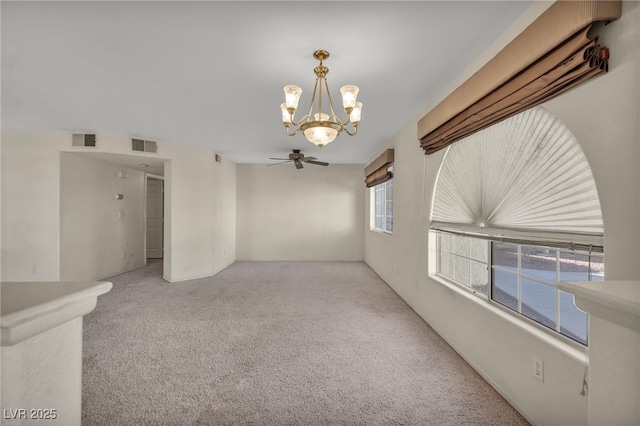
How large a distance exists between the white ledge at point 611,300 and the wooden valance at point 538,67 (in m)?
1.09

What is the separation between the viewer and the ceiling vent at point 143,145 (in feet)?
14.8

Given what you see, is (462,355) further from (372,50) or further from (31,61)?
(31,61)

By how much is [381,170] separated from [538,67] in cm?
335

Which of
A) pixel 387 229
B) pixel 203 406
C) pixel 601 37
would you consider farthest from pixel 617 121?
pixel 387 229

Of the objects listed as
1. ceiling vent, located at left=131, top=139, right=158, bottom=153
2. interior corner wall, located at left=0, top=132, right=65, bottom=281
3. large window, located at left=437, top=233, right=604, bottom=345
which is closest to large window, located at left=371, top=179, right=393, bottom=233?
large window, located at left=437, top=233, right=604, bottom=345

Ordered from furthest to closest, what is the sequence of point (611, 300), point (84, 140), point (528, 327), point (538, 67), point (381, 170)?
point (381, 170) < point (84, 140) < point (528, 327) < point (538, 67) < point (611, 300)

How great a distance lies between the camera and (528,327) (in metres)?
1.69

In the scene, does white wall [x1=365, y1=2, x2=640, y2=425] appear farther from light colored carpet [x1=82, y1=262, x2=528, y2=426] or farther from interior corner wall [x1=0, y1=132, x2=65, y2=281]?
interior corner wall [x1=0, y1=132, x2=65, y2=281]

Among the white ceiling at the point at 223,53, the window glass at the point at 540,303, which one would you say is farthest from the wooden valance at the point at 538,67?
the window glass at the point at 540,303

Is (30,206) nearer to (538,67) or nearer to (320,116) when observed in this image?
(320,116)

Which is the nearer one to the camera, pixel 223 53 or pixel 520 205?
pixel 520 205

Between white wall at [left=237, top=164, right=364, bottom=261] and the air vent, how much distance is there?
10.6 feet

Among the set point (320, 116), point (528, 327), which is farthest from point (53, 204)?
point (528, 327)

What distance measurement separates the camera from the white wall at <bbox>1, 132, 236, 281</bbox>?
4.05 meters
